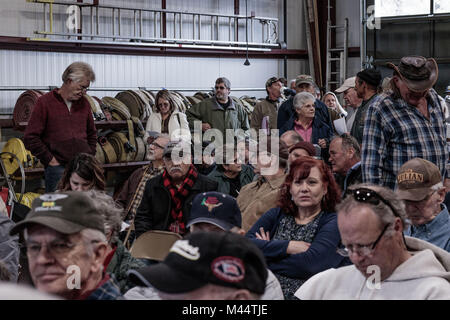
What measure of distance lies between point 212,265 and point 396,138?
2408 mm

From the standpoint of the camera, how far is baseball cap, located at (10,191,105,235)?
190 cm

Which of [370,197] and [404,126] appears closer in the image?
[370,197]

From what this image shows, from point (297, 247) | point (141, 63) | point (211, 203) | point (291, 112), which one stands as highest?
point (141, 63)

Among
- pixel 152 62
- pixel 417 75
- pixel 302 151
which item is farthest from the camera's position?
pixel 152 62

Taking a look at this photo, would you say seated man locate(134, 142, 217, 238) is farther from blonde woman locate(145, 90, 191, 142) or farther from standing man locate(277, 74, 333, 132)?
blonde woman locate(145, 90, 191, 142)

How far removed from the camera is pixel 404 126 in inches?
141

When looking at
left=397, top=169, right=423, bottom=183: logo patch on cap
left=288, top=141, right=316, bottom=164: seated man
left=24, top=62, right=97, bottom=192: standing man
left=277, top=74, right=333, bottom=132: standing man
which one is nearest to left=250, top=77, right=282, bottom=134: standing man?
left=277, top=74, right=333, bottom=132: standing man

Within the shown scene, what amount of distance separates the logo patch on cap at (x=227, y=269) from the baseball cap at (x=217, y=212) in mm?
1407

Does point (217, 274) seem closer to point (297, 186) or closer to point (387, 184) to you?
point (297, 186)

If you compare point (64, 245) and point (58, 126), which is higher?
point (58, 126)

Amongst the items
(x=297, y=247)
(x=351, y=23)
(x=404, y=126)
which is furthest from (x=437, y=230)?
(x=351, y=23)

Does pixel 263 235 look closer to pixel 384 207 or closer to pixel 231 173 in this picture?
pixel 384 207

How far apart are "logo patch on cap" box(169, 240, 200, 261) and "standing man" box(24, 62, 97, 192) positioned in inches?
141

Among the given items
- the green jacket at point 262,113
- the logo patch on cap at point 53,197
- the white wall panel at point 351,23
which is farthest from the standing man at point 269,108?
the logo patch on cap at point 53,197
